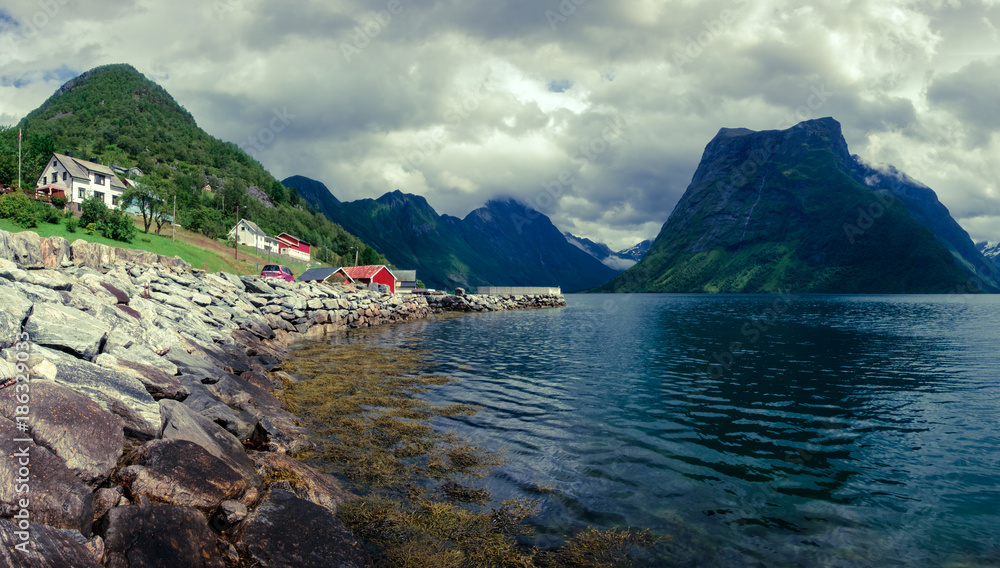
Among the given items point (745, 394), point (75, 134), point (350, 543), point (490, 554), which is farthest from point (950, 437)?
point (75, 134)

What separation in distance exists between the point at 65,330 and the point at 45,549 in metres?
9.29

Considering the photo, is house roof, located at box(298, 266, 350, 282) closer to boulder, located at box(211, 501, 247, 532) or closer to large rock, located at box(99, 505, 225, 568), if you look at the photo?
boulder, located at box(211, 501, 247, 532)

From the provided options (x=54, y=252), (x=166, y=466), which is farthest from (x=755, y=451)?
(x=54, y=252)

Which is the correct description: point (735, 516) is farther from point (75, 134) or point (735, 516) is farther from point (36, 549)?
point (75, 134)

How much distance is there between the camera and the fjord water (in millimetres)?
10336

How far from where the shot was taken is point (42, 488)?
6.77m

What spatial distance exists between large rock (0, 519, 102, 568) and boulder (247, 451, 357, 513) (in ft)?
13.2

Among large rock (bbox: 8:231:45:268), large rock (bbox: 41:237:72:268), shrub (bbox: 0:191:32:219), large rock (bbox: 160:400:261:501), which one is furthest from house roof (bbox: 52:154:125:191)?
large rock (bbox: 160:400:261:501)

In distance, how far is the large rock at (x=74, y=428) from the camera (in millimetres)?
7742

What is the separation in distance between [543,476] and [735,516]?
487 centimetres

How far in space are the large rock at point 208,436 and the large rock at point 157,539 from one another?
1.65m

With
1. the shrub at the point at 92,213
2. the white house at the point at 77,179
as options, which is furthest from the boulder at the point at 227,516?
the white house at the point at 77,179

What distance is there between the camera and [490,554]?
920 cm

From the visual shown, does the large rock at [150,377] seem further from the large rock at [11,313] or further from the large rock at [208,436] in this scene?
the large rock at [11,313]
